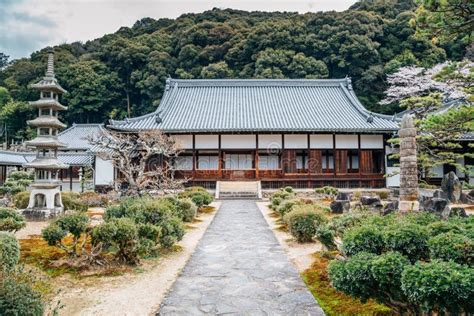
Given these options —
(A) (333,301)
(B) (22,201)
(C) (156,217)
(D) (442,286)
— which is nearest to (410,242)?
(D) (442,286)

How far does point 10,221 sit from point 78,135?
103 feet

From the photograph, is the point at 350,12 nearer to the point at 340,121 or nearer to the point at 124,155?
the point at 340,121

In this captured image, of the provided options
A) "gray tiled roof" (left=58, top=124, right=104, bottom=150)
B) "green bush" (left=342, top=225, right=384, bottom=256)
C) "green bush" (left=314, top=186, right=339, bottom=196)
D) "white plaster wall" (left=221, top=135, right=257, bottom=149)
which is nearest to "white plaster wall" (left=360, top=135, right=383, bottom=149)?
"green bush" (left=314, top=186, right=339, bottom=196)

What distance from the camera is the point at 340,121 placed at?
989 inches

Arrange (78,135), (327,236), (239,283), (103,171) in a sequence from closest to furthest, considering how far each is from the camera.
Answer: (239,283) < (327,236) < (103,171) < (78,135)

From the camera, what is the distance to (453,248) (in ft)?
11.7

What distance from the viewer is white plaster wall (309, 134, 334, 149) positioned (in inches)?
992

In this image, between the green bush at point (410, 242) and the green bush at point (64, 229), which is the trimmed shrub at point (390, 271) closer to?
the green bush at point (410, 242)

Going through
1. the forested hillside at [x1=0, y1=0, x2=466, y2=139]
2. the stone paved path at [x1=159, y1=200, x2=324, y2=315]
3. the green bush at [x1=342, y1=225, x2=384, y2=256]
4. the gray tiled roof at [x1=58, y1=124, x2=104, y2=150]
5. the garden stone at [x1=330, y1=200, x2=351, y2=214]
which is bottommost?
the stone paved path at [x1=159, y1=200, x2=324, y2=315]

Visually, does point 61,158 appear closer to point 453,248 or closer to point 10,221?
point 10,221

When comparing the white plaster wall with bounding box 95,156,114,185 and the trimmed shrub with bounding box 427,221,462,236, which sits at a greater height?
the white plaster wall with bounding box 95,156,114,185

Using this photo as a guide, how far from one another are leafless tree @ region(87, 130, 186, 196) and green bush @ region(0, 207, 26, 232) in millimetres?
3984

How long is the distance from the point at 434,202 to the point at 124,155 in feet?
36.7

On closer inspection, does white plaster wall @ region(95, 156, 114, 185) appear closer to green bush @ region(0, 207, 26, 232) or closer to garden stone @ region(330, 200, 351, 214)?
green bush @ region(0, 207, 26, 232)
